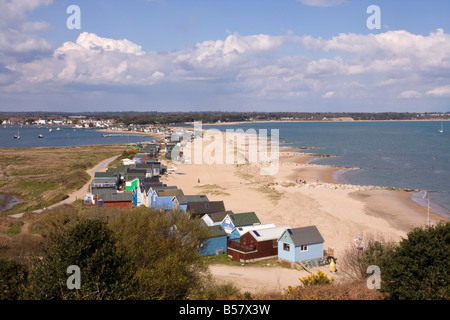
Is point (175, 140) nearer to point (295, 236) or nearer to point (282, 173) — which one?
point (282, 173)

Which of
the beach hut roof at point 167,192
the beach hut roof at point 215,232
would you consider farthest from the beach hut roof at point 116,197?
the beach hut roof at point 215,232

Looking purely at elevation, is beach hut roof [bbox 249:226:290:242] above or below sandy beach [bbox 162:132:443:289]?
above

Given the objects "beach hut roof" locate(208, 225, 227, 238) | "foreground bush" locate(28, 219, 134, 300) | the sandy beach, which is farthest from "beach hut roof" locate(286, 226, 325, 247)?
"foreground bush" locate(28, 219, 134, 300)

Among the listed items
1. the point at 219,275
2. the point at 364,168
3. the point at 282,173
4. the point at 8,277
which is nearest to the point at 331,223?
the point at 219,275

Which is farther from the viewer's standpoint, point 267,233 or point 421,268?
point 267,233

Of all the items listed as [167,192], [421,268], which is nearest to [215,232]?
[167,192]

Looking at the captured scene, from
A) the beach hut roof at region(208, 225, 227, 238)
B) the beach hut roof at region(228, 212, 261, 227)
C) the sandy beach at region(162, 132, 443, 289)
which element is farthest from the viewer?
the sandy beach at region(162, 132, 443, 289)

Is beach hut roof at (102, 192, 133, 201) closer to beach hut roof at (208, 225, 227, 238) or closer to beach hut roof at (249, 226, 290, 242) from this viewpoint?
beach hut roof at (208, 225, 227, 238)

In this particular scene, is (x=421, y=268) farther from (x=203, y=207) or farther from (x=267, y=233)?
(x=203, y=207)
